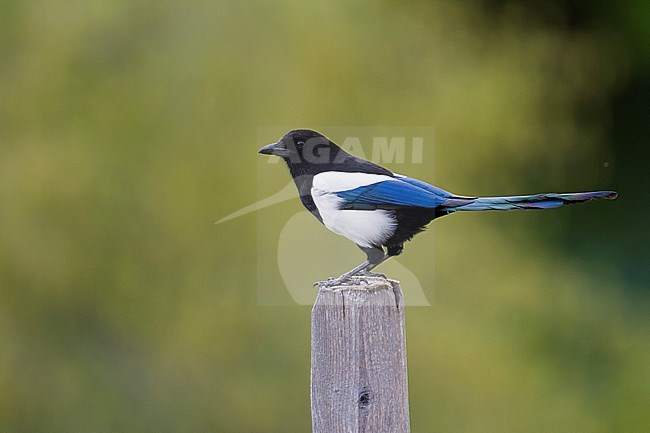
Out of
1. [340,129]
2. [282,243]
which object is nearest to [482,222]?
[340,129]

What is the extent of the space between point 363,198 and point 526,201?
41cm

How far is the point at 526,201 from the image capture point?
6.66 ft

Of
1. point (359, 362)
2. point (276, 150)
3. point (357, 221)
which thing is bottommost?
point (359, 362)

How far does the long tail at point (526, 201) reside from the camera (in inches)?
76.7

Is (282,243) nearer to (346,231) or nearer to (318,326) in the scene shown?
(346,231)

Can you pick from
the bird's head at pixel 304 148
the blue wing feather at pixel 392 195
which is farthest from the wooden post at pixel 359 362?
the bird's head at pixel 304 148

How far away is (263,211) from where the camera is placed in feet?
12.2

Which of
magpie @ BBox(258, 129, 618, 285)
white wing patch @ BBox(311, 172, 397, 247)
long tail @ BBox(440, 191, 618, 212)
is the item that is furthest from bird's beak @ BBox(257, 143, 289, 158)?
long tail @ BBox(440, 191, 618, 212)

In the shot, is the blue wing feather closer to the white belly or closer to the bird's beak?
the white belly

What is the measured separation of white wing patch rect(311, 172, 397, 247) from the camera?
2.25m

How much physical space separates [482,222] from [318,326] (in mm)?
2512

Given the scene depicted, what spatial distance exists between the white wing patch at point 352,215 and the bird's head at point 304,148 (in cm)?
6

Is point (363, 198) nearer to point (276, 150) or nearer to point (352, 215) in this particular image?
point (352, 215)

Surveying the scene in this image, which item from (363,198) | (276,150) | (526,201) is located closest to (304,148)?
(276,150)
